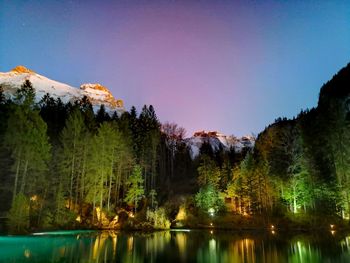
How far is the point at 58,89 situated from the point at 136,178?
10116 cm

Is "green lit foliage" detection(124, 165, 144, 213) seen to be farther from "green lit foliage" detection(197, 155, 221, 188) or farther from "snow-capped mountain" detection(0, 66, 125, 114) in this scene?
"snow-capped mountain" detection(0, 66, 125, 114)

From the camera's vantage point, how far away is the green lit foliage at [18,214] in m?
26.9

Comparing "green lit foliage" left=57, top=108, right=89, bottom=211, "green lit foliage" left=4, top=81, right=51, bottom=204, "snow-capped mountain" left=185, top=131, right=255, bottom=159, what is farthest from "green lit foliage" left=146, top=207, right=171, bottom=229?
"snow-capped mountain" left=185, top=131, right=255, bottom=159

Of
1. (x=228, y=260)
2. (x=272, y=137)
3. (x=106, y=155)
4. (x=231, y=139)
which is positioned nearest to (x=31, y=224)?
(x=106, y=155)

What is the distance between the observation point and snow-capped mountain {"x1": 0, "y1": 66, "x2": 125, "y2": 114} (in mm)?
122000

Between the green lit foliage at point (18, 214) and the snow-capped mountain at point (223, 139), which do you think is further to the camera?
the snow-capped mountain at point (223, 139)

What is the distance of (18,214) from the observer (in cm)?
2753

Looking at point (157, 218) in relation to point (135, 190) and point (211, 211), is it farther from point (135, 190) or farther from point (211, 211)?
point (211, 211)

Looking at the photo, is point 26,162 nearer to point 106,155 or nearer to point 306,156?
point 106,155

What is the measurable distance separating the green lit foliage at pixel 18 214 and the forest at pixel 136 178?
9 cm

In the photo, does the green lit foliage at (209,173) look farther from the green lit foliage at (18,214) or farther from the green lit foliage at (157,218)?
the green lit foliage at (18,214)

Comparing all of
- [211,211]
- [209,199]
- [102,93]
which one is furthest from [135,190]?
[102,93]

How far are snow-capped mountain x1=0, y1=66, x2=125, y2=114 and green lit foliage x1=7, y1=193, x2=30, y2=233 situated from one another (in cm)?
9517

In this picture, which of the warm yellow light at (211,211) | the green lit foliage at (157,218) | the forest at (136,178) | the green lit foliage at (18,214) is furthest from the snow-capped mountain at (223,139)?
the green lit foliage at (18,214)
